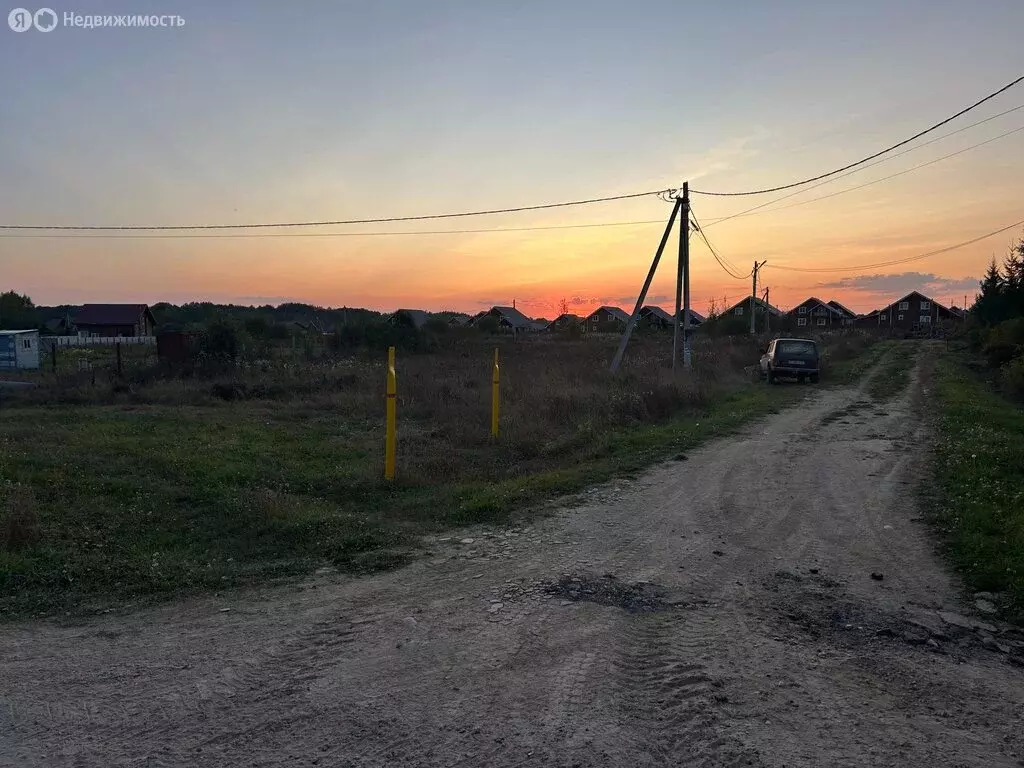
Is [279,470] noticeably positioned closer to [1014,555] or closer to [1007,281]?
[1014,555]

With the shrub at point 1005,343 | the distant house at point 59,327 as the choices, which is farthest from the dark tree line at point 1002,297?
the distant house at point 59,327

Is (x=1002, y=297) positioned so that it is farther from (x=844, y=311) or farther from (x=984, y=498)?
(x=844, y=311)

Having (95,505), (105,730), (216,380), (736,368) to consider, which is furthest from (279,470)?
(736,368)

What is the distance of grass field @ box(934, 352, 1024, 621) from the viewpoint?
4750mm

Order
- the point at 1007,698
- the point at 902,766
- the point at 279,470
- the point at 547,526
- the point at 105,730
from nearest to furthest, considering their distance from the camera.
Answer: the point at 902,766
the point at 105,730
the point at 1007,698
the point at 547,526
the point at 279,470

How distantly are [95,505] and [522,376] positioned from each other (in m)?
13.2

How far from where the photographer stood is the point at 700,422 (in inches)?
496

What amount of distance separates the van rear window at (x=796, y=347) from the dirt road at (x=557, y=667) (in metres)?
16.9

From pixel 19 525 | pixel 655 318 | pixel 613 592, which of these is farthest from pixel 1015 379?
pixel 655 318

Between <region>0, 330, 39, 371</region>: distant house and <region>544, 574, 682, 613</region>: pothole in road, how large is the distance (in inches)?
1418

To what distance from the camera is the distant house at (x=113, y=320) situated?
6519 centimetres

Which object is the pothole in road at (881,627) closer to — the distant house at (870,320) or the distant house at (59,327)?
the distant house at (59,327)

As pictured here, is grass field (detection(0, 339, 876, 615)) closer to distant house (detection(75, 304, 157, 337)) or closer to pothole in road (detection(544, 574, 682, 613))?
pothole in road (detection(544, 574, 682, 613))

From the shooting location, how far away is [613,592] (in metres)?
4.57
